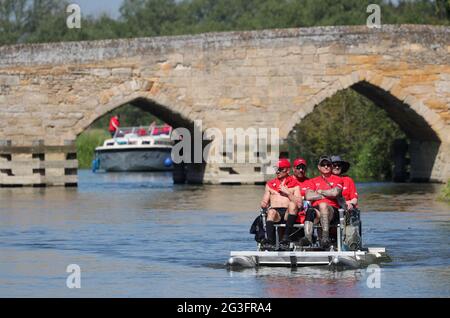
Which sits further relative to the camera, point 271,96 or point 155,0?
point 155,0

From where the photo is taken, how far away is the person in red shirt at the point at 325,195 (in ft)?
Answer: 56.1

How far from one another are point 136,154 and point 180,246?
32.4 meters

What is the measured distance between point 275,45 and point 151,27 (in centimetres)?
4701

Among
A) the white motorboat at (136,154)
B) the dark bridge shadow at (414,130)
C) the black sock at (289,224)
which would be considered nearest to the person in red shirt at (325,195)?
the black sock at (289,224)

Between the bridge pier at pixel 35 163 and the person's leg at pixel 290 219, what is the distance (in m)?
18.6

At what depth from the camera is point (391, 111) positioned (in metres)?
38.1

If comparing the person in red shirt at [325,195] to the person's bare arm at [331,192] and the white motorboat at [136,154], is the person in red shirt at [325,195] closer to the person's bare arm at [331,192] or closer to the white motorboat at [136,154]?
the person's bare arm at [331,192]

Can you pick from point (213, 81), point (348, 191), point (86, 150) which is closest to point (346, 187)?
point (348, 191)

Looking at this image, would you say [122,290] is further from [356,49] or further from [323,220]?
[356,49]

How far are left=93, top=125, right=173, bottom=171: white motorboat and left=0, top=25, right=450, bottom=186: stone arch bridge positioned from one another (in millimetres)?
15414

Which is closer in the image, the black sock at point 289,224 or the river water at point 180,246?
the river water at point 180,246

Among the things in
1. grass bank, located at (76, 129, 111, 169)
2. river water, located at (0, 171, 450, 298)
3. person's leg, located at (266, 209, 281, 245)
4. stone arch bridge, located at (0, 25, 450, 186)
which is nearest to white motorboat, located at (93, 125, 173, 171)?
grass bank, located at (76, 129, 111, 169)

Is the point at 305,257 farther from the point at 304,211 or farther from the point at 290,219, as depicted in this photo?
the point at 304,211

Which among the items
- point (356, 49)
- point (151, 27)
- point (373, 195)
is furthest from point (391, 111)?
point (151, 27)
